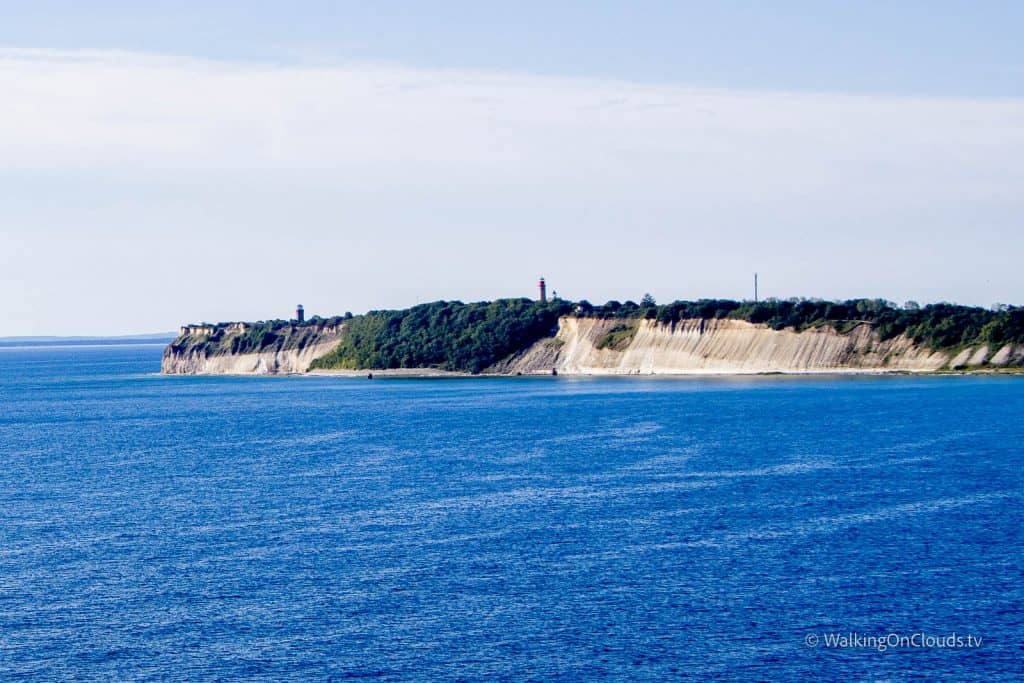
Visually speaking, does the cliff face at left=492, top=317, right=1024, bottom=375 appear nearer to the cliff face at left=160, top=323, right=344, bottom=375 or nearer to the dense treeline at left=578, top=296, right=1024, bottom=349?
the dense treeline at left=578, top=296, right=1024, bottom=349

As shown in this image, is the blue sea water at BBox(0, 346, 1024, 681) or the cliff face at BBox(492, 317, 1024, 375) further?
the cliff face at BBox(492, 317, 1024, 375)

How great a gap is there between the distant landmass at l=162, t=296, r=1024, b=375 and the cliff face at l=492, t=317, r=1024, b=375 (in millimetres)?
116

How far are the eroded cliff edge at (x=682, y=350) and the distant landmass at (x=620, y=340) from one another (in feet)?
0.43

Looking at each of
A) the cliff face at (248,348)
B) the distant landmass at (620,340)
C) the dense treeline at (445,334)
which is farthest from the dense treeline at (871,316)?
the cliff face at (248,348)

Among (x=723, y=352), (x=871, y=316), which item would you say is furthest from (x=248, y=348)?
(x=871, y=316)

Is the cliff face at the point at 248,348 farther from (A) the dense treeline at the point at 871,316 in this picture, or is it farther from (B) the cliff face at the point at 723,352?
(A) the dense treeline at the point at 871,316

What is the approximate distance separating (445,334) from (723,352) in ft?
128

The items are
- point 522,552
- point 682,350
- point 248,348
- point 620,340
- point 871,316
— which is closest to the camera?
point 522,552

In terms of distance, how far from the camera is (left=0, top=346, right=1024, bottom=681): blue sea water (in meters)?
32.6

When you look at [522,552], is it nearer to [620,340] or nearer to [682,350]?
[682,350]

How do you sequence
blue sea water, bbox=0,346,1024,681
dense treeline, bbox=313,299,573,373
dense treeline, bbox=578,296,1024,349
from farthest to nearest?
1. dense treeline, bbox=313,299,573,373
2. dense treeline, bbox=578,296,1024,349
3. blue sea water, bbox=0,346,1024,681

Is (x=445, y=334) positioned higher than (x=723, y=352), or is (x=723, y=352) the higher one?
(x=445, y=334)

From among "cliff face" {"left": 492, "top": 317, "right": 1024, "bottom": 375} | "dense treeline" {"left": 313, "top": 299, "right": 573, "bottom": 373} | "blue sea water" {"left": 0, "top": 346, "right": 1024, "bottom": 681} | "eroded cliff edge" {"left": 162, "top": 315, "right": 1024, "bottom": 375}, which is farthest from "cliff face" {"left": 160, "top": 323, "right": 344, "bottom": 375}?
"blue sea water" {"left": 0, "top": 346, "right": 1024, "bottom": 681}

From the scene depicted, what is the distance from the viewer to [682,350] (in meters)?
149
